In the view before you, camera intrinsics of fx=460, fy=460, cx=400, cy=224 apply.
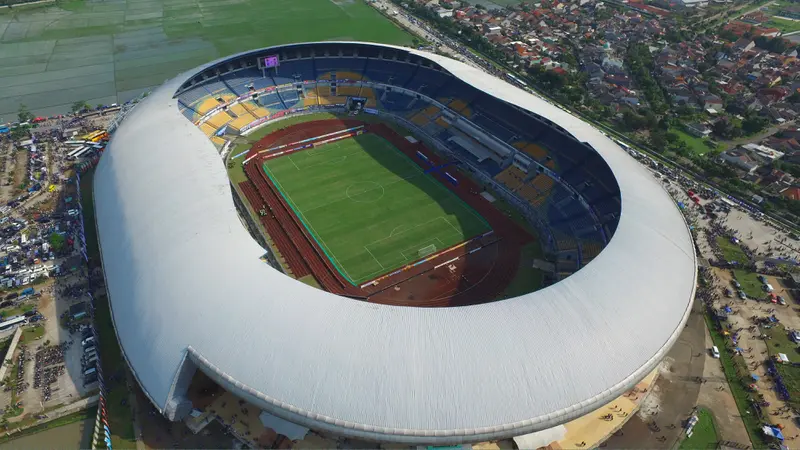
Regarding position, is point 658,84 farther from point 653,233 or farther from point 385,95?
point 653,233

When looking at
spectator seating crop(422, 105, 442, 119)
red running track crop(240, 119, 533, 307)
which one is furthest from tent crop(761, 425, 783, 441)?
spectator seating crop(422, 105, 442, 119)

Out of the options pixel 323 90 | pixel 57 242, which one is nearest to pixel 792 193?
pixel 323 90

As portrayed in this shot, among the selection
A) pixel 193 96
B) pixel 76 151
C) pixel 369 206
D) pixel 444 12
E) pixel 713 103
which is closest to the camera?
pixel 369 206

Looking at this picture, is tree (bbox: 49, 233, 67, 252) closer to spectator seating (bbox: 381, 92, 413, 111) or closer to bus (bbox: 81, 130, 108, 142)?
bus (bbox: 81, 130, 108, 142)

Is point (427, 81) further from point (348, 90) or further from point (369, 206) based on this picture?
point (369, 206)

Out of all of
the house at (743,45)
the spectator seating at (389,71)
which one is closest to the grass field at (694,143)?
the spectator seating at (389,71)

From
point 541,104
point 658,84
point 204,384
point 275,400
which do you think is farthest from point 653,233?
point 658,84
